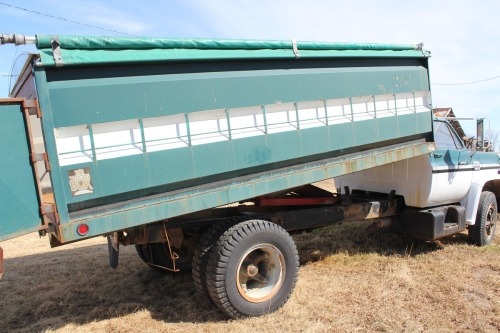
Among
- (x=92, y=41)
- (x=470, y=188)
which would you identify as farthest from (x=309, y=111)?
(x=470, y=188)

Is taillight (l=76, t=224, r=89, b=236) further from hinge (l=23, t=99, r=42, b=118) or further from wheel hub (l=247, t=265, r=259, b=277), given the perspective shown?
wheel hub (l=247, t=265, r=259, b=277)

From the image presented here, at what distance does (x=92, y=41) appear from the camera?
3.05 metres

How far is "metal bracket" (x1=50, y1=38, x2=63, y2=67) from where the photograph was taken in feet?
9.50

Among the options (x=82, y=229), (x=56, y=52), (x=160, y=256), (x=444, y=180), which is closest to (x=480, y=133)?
(x=444, y=180)

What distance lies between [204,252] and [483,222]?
4.39 meters

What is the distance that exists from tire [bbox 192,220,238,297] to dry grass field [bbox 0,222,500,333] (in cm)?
37

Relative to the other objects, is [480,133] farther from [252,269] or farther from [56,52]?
[56,52]

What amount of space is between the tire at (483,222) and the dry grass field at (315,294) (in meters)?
0.18

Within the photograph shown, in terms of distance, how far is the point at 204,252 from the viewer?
3.75 m

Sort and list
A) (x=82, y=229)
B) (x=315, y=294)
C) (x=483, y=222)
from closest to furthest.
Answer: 1. (x=82, y=229)
2. (x=315, y=294)
3. (x=483, y=222)

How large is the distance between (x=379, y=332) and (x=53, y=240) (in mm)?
2752

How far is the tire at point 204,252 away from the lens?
12.3 ft

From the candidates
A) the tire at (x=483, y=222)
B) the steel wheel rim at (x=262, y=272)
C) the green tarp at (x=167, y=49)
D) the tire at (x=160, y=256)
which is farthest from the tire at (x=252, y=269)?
the tire at (x=483, y=222)

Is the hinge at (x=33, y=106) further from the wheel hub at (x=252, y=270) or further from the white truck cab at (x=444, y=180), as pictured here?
the white truck cab at (x=444, y=180)
